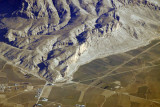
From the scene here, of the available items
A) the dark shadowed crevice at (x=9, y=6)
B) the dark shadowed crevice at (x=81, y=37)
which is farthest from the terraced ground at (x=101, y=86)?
the dark shadowed crevice at (x=9, y=6)

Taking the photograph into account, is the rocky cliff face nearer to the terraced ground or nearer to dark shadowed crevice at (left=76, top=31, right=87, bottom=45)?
dark shadowed crevice at (left=76, top=31, right=87, bottom=45)

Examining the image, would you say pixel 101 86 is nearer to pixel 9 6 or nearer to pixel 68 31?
pixel 68 31

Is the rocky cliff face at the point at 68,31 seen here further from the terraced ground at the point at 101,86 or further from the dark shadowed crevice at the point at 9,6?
the terraced ground at the point at 101,86

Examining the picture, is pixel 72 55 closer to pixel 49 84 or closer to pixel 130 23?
pixel 49 84

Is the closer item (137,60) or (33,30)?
(137,60)

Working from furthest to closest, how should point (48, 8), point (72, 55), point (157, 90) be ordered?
point (48, 8), point (72, 55), point (157, 90)

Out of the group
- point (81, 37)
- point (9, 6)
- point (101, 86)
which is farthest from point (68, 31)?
point (9, 6)

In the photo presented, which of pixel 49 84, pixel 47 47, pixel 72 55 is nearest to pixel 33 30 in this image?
pixel 47 47

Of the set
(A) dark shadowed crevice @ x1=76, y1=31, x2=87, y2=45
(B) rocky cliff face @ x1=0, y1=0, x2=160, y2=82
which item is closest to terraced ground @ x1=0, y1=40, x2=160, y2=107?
(B) rocky cliff face @ x1=0, y1=0, x2=160, y2=82
